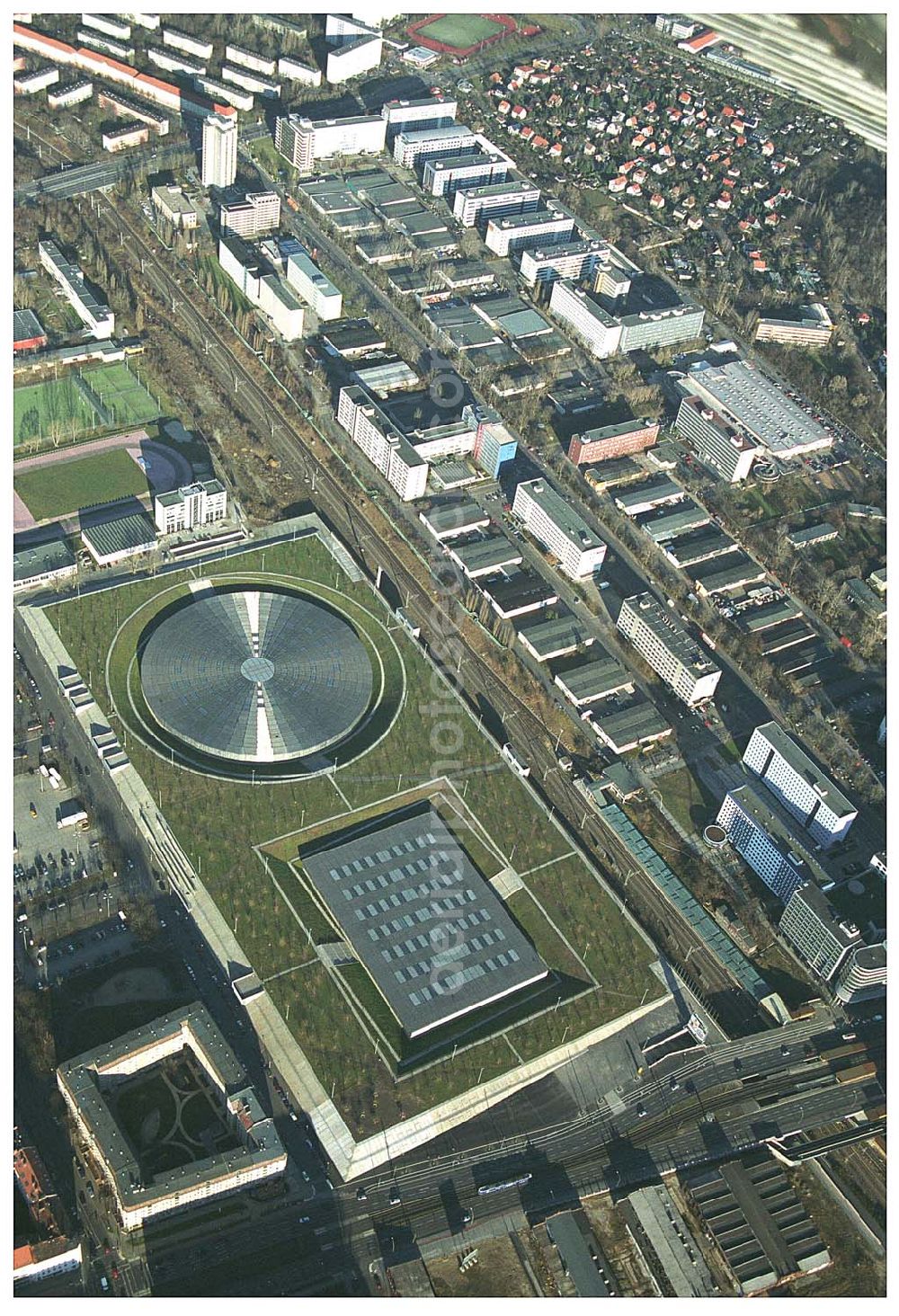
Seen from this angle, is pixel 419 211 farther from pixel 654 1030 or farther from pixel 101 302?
pixel 654 1030

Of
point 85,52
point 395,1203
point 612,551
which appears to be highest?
point 85,52

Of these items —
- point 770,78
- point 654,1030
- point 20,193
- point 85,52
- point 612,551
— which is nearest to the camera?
point 654,1030

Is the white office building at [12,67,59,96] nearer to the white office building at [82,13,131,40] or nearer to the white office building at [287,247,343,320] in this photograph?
the white office building at [82,13,131,40]

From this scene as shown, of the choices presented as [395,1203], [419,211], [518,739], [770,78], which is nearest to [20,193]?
[419,211]

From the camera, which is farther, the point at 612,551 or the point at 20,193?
the point at 20,193

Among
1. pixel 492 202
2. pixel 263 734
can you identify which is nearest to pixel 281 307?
pixel 492 202

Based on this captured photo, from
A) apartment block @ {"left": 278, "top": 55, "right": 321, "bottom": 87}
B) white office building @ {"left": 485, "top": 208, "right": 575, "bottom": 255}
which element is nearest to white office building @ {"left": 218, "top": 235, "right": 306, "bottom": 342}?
white office building @ {"left": 485, "top": 208, "right": 575, "bottom": 255}
